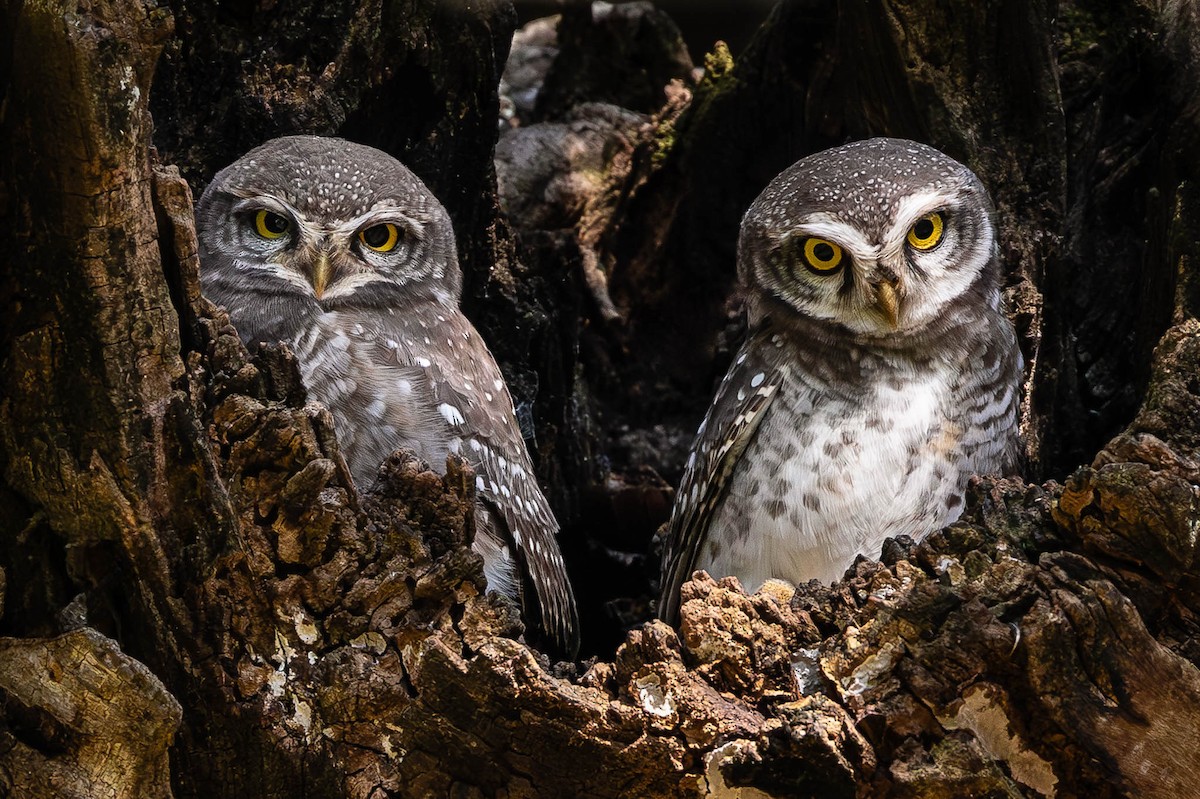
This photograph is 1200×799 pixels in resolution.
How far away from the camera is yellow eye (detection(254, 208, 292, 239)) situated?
10.2ft

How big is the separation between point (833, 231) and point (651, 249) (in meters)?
1.46

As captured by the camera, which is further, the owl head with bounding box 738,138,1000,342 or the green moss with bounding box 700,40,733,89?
the green moss with bounding box 700,40,733,89

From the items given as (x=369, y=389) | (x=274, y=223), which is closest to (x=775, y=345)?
(x=369, y=389)

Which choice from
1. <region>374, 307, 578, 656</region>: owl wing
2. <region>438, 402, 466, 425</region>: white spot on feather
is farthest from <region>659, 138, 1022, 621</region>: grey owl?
<region>438, 402, 466, 425</region>: white spot on feather

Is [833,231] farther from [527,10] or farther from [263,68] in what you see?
[527,10]

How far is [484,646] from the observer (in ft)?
7.25

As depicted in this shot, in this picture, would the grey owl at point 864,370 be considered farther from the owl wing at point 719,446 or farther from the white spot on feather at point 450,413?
the white spot on feather at point 450,413

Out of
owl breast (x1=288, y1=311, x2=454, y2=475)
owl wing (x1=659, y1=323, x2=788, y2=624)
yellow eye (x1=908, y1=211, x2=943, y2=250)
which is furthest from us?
owl wing (x1=659, y1=323, x2=788, y2=624)

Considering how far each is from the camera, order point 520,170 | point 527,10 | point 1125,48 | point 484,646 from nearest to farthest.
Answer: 1. point 484,646
2. point 1125,48
3. point 520,170
4. point 527,10

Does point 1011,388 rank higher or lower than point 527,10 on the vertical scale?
lower

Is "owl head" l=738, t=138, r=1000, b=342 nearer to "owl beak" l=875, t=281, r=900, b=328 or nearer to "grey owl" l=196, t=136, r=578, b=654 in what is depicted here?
"owl beak" l=875, t=281, r=900, b=328

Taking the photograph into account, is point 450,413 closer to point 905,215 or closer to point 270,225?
point 270,225

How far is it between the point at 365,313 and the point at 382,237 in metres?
0.20

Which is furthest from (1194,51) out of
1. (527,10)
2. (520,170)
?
(527,10)
